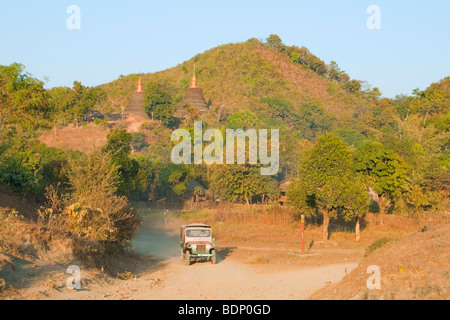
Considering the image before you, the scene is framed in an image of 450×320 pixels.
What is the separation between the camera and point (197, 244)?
2295 cm

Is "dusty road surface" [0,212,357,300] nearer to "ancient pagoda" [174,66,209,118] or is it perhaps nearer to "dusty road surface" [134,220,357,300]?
"dusty road surface" [134,220,357,300]

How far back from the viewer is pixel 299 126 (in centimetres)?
11106

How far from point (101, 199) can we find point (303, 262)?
30.6 feet

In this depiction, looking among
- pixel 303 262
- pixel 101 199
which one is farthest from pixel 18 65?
pixel 303 262

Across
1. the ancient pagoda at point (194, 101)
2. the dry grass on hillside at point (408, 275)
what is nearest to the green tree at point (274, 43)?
the ancient pagoda at point (194, 101)

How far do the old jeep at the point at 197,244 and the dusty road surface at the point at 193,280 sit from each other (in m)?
0.43

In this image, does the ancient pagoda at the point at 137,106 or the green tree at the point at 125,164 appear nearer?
the green tree at the point at 125,164

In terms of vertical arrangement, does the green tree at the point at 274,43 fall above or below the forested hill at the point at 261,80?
above

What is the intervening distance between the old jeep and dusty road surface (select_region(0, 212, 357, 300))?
43 cm

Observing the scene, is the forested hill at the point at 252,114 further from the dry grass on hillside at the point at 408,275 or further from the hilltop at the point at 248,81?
the dry grass on hillside at the point at 408,275

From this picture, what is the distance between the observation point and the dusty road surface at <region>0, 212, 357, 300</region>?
44.9ft

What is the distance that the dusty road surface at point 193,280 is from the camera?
44.9 feet

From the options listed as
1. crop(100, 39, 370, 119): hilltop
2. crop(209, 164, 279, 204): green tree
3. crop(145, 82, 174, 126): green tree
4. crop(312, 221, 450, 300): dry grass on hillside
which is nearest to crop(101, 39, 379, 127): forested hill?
crop(100, 39, 370, 119): hilltop

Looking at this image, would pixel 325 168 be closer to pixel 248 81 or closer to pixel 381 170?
pixel 381 170
